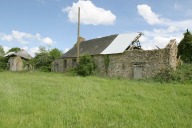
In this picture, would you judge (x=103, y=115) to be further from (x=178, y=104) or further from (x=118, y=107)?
(x=178, y=104)

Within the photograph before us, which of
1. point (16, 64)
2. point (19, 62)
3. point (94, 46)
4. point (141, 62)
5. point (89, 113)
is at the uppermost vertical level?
point (94, 46)

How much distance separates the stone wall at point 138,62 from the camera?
21358mm

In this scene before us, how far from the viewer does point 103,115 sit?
7531 mm

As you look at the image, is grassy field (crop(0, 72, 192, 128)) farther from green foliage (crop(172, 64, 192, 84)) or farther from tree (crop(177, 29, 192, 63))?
tree (crop(177, 29, 192, 63))

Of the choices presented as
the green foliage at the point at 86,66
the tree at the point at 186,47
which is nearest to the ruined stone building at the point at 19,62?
the green foliage at the point at 86,66

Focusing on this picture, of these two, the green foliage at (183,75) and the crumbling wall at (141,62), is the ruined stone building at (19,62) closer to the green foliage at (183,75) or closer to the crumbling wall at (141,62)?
the crumbling wall at (141,62)

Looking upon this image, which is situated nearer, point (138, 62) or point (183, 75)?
point (183, 75)

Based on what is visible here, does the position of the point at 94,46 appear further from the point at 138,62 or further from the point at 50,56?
the point at 50,56

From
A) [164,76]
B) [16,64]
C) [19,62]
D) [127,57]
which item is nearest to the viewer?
[164,76]

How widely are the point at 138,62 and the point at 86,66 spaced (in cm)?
588

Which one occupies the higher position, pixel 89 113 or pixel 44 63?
pixel 44 63

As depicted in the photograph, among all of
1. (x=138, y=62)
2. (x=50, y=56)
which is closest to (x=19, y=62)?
(x=50, y=56)

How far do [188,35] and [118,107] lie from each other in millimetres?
23760

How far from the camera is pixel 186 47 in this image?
2981 cm
